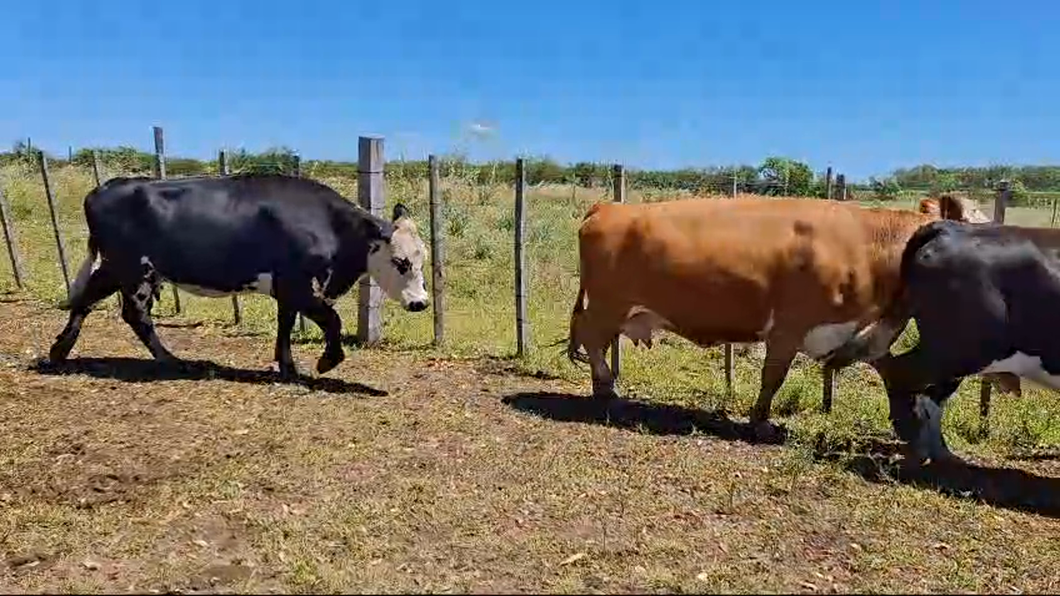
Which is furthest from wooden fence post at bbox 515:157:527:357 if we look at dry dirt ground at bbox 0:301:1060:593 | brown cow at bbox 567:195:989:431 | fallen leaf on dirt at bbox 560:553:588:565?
fallen leaf on dirt at bbox 560:553:588:565

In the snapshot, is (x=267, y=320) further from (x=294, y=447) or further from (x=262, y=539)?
(x=262, y=539)

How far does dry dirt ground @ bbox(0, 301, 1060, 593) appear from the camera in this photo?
4.62 metres

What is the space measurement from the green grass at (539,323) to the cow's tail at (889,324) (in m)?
0.57

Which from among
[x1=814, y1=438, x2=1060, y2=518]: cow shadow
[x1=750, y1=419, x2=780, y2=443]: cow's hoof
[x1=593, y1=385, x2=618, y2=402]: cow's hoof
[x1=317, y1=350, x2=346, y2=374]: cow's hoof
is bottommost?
[x1=814, y1=438, x2=1060, y2=518]: cow shadow

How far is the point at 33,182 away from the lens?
28281 mm

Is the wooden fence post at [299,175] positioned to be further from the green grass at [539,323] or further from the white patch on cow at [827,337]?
the white patch on cow at [827,337]

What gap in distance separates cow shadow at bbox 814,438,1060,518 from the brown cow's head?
6.51 feet

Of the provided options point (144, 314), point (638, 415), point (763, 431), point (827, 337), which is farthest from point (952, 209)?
point (144, 314)

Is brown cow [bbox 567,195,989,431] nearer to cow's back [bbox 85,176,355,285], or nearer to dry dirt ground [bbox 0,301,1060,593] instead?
dry dirt ground [bbox 0,301,1060,593]

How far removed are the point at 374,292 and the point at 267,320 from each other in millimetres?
2026

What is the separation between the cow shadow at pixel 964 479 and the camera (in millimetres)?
5980

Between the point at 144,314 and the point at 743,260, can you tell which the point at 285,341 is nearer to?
the point at 144,314

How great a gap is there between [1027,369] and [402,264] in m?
4.91

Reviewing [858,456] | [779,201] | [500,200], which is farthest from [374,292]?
[500,200]
